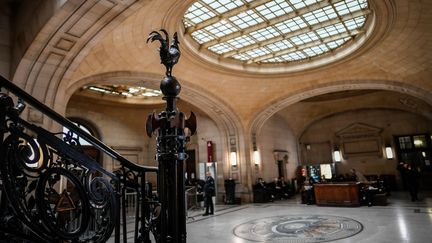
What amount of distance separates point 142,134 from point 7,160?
13051 mm

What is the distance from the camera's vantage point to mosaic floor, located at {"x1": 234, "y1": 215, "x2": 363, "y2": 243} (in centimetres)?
543

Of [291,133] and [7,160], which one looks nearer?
[7,160]

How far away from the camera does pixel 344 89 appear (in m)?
11.2

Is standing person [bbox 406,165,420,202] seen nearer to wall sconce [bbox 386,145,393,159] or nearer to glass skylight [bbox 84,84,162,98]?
wall sconce [bbox 386,145,393,159]

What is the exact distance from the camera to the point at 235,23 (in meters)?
7.79

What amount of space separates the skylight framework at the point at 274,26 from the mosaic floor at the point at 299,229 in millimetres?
5217

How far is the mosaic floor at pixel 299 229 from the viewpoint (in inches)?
214

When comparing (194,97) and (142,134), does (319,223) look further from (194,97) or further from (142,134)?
(142,134)

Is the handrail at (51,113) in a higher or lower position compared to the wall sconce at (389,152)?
lower

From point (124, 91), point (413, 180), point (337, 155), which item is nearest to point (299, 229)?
point (413, 180)

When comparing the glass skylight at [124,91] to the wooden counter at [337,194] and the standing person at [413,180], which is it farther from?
the standing person at [413,180]

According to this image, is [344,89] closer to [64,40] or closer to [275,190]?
[275,190]

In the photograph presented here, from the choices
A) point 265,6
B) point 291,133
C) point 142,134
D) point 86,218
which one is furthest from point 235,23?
point 291,133

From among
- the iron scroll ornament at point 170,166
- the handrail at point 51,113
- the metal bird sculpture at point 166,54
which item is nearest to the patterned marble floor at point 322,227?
the iron scroll ornament at point 170,166
